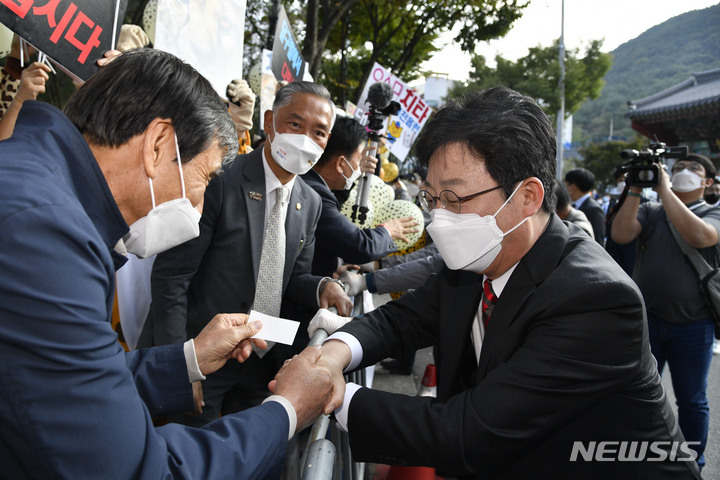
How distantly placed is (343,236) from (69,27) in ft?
5.87

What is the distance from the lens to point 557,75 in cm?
3055

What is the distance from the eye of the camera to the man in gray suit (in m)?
2.30

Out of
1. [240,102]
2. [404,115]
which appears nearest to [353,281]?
[240,102]

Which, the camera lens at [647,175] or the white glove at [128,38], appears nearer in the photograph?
the white glove at [128,38]

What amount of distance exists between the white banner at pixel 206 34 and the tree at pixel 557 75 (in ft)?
90.6

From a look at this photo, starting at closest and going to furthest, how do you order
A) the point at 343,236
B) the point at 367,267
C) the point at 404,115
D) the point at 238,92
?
the point at 343,236 < the point at 238,92 < the point at 367,267 < the point at 404,115

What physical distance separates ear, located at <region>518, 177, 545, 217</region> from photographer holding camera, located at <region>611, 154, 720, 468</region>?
2.58 meters

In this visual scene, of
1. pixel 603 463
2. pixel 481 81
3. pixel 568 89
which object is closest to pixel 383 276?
pixel 603 463

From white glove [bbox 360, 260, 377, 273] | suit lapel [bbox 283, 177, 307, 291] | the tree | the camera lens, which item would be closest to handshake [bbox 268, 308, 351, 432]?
suit lapel [bbox 283, 177, 307, 291]

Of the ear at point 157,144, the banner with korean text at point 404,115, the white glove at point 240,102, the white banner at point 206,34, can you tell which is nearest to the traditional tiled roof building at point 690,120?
the banner with korean text at point 404,115

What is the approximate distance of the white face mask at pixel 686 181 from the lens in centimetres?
402

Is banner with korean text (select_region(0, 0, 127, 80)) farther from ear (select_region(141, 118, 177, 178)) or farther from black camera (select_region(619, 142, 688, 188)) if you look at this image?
black camera (select_region(619, 142, 688, 188))

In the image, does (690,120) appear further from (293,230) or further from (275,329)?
(275,329)

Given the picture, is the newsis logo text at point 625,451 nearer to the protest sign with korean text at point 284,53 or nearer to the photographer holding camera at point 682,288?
the photographer holding camera at point 682,288
